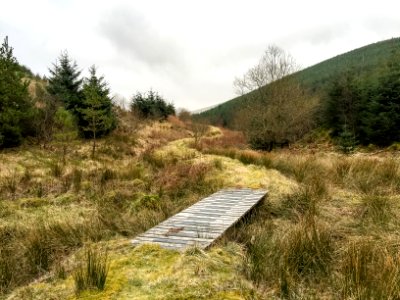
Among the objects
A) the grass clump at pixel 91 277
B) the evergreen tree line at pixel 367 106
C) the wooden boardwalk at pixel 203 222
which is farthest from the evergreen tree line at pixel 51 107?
the evergreen tree line at pixel 367 106

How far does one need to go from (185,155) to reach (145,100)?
20.4 m

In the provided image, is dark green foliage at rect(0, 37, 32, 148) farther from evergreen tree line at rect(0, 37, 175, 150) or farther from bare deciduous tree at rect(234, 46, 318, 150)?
bare deciduous tree at rect(234, 46, 318, 150)

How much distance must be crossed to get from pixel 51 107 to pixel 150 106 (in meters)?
15.5

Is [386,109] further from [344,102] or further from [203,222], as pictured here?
[203,222]

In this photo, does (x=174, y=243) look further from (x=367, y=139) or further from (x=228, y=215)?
(x=367, y=139)

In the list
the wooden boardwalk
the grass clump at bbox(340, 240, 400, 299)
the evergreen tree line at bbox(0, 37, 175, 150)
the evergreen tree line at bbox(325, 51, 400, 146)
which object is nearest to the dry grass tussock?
the grass clump at bbox(340, 240, 400, 299)

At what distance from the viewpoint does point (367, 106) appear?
25453mm

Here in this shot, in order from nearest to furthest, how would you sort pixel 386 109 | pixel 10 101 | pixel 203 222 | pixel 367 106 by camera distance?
pixel 203 222
pixel 10 101
pixel 386 109
pixel 367 106

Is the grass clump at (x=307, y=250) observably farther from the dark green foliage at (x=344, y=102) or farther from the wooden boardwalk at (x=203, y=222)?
the dark green foliage at (x=344, y=102)

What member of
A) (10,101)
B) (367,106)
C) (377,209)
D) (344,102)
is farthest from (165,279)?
(344,102)

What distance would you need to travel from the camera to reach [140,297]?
9.20ft

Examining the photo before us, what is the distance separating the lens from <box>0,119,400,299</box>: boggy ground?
299 centimetres

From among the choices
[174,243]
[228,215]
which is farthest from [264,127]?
[174,243]

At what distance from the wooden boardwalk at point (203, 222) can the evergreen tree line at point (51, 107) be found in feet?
32.4
